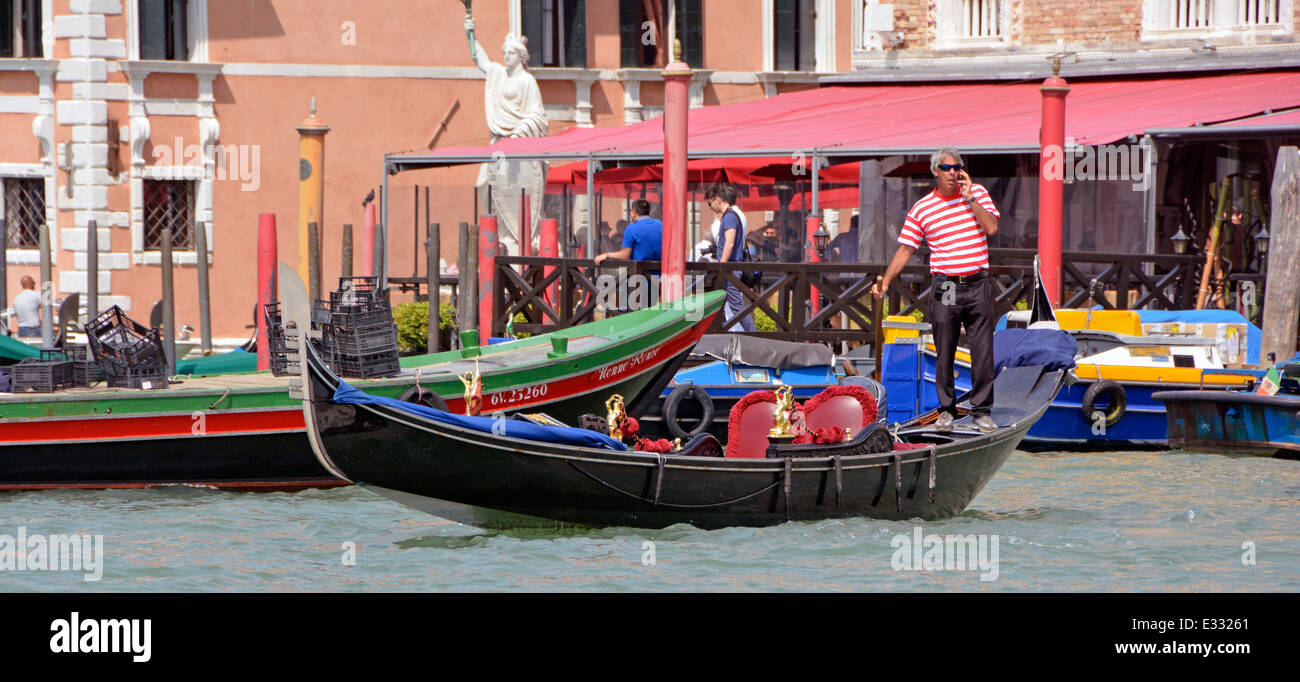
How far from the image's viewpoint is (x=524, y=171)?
62.0 ft

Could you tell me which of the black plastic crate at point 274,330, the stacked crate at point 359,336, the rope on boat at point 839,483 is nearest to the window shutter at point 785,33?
the black plastic crate at point 274,330

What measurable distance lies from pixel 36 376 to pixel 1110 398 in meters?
6.71

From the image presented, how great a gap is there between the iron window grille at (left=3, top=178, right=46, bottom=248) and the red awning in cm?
570

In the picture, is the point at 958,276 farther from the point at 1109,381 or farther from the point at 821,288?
the point at 821,288

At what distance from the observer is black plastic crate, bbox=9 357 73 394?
10.8m

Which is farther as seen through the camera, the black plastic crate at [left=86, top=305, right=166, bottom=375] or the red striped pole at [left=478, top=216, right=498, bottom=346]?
the red striped pole at [left=478, top=216, right=498, bottom=346]

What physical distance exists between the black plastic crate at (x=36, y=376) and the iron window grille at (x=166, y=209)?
35.3 ft

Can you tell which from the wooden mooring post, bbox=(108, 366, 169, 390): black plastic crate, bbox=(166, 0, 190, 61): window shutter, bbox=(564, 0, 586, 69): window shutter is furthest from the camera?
bbox=(564, 0, 586, 69): window shutter

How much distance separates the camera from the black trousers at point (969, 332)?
10023 mm

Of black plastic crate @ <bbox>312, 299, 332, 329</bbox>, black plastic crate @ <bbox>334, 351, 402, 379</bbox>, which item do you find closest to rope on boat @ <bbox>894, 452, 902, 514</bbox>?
black plastic crate @ <bbox>334, 351, 402, 379</bbox>

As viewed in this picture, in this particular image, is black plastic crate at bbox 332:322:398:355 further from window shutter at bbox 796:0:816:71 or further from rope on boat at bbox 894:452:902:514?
window shutter at bbox 796:0:816:71

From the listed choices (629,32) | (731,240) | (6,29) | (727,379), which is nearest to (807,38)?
(629,32)

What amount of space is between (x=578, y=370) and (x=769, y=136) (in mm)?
4796
